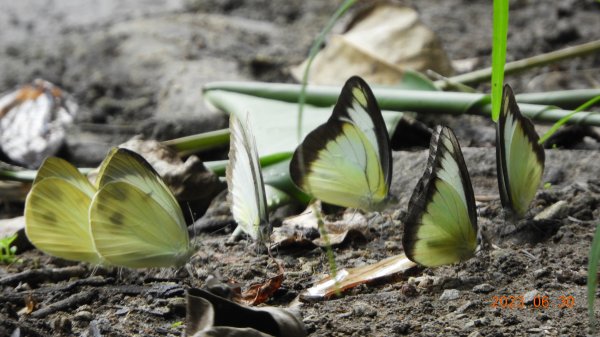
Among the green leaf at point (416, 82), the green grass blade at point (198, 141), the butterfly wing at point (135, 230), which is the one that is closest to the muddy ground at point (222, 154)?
the butterfly wing at point (135, 230)

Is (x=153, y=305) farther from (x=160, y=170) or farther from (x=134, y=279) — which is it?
(x=160, y=170)

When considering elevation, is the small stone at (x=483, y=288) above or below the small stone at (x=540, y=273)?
below

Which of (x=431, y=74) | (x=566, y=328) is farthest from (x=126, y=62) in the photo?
(x=566, y=328)

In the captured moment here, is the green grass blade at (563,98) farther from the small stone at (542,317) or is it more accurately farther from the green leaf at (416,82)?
the small stone at (542,317)

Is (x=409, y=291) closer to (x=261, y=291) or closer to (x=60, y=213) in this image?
(x=261, y=291)

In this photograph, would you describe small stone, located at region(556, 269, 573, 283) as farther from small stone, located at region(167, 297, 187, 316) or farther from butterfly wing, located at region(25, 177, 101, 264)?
butterfly wing, located at region(25, 177, 101, 264)

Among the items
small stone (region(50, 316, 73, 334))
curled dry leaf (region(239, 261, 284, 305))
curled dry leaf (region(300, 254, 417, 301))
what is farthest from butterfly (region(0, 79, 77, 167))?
curled dry leaf (region(300, 254, 417, 301))

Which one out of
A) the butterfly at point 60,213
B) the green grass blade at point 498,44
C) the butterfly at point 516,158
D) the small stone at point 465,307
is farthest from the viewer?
the butterfly at point 60,213
